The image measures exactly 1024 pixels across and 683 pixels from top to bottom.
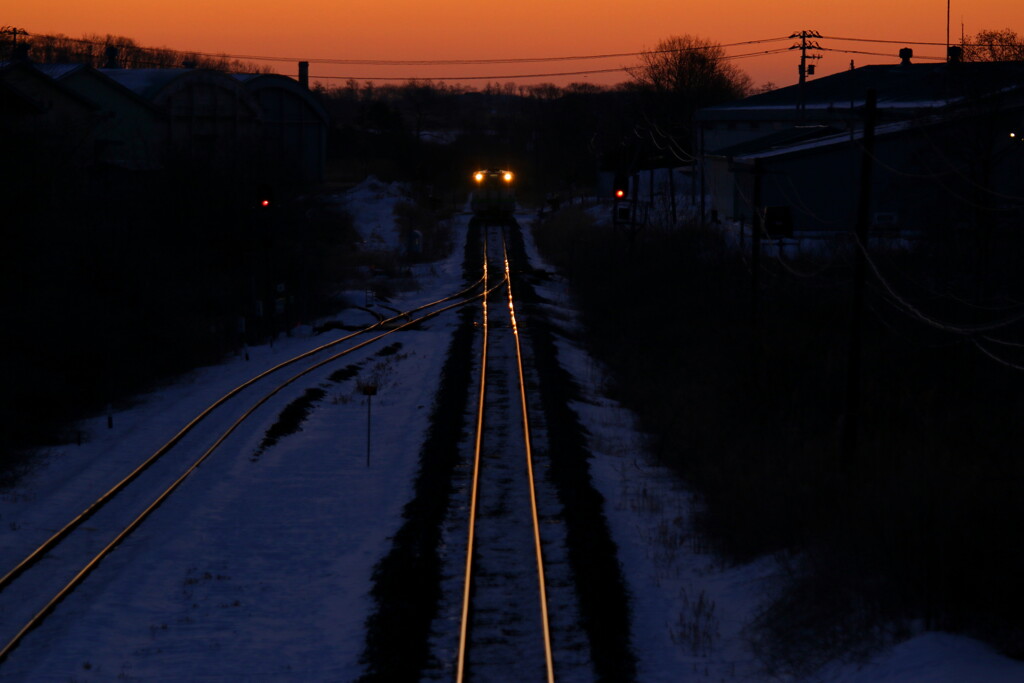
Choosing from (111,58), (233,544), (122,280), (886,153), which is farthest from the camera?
(111,58)

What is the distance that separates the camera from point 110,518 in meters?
13.2

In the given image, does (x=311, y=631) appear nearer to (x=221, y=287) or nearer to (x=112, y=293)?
(x=112, y=293)

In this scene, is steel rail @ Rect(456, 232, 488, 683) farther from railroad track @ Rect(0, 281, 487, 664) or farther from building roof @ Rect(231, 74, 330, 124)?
building roof @ Rect(231, 74, 330, 124)

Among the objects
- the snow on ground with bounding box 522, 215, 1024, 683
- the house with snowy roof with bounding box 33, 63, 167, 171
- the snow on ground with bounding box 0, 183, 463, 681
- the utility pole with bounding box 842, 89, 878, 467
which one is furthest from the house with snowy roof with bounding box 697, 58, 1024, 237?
the house with snowy roof with bounding box 33, 63, 167, 171

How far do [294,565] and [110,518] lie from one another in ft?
9.39

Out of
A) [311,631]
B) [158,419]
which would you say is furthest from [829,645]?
[158,419]

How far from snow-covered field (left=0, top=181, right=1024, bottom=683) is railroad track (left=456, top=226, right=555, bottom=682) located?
0.98 m

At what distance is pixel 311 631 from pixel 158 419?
971 cm

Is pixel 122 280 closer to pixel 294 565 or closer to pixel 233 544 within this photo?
pixel 233 544

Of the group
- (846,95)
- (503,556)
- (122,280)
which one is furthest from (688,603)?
(846,95)

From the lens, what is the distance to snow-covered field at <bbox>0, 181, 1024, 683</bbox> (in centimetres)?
909

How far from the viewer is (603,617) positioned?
32.7 feet

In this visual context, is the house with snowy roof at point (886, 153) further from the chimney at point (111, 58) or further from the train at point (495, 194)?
the chimney at point (111, 58)

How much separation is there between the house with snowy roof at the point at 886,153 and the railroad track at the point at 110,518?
A: 10.5 meters
